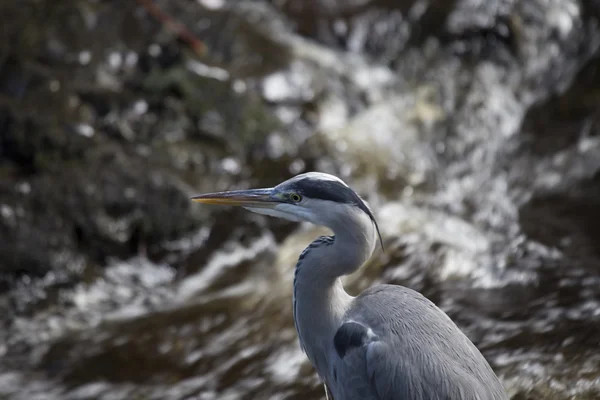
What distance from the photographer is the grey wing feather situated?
9.63 ft

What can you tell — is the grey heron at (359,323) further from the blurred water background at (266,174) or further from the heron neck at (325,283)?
the blurred water background at (266,174)

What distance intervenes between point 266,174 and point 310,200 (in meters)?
2.97

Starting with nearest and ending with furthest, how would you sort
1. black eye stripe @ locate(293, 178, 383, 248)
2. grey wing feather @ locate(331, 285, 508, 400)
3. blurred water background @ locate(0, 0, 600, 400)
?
grey wing feather @ locate(331, 285, 508, 400) → black eye stripe @ locate(293, 178, 383, 248) → blurred water background @ locate(0, 0, 600, 400)

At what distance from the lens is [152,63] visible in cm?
676

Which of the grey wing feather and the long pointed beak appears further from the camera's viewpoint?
the long pointed beak

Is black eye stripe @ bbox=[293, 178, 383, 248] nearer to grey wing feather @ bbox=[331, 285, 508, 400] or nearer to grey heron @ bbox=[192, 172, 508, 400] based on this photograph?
grey heron @ bbox=[192, 172, 508, 400]

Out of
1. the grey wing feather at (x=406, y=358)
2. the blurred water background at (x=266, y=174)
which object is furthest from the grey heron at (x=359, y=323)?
the blurred water background at (x=266, y=174)

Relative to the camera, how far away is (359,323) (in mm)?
3199

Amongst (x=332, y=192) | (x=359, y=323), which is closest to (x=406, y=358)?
(x=359, y=323)

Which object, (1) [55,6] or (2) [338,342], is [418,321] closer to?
(2) [338,342]

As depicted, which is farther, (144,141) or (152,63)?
(152,63)

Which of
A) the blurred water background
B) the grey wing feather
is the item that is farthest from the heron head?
the blurred water background

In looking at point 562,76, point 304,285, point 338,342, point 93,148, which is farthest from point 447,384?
point 562,76

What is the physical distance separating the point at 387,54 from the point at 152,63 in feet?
7.01
